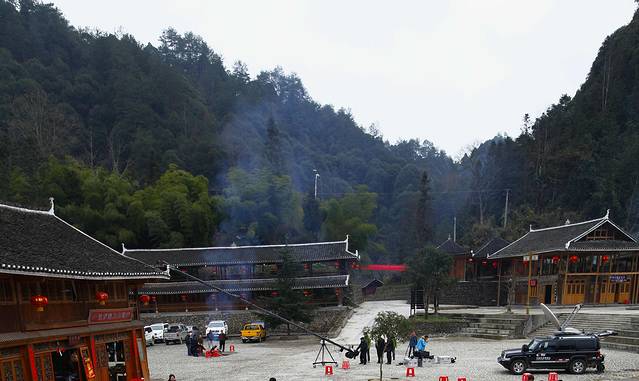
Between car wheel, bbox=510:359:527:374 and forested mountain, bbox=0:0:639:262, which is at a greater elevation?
forested mountain, bbox=0:0:639:262

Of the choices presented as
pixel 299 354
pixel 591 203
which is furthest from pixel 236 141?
pixel 299 354

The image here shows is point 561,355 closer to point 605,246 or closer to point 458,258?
point 605,246

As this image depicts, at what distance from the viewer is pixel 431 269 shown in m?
36.3

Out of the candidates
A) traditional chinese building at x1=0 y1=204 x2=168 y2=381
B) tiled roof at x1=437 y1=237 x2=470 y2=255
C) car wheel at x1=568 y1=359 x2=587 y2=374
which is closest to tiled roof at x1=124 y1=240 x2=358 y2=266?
tiled roof at x1=437 y1=237 x2=470 y2=255

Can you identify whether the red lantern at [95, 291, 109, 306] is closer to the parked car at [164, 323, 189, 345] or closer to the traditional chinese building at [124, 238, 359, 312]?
the parked car at [164, 323, 189, 345]

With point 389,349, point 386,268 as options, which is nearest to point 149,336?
point 389,349

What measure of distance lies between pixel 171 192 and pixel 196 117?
44.3 m

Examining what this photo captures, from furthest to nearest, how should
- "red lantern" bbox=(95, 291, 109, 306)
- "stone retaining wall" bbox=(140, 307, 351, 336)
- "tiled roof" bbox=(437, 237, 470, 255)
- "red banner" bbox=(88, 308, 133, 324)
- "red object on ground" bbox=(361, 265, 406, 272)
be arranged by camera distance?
Answer: "red object on ground" bbox=(361, 265, 406, 272)
"tiled roof" bbox=(437, 237, 470, 255)
"stone retaining wall" bbox=(140, 307, 351, 336)
"red banner" bbox=(88, 308, 133, 324)
"red lantern" bbox=(95, 291, 109, 306)

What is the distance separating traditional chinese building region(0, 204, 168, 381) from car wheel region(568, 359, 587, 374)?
50.3 ft

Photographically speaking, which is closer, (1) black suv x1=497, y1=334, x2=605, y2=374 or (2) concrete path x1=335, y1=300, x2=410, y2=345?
(1) black suv x1=497, y1=334, x2=605, y2=374

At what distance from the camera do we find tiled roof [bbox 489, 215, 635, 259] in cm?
3853

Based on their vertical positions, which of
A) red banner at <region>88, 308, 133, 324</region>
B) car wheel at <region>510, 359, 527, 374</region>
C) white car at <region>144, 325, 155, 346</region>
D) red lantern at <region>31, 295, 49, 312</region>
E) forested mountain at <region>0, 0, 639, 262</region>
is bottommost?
white car at <region>144, 325, 155, 346</region>

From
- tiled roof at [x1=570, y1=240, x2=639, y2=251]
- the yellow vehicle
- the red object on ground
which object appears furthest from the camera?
the red object on ground

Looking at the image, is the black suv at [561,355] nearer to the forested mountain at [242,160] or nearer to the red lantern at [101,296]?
the red lantern at [101,296]
